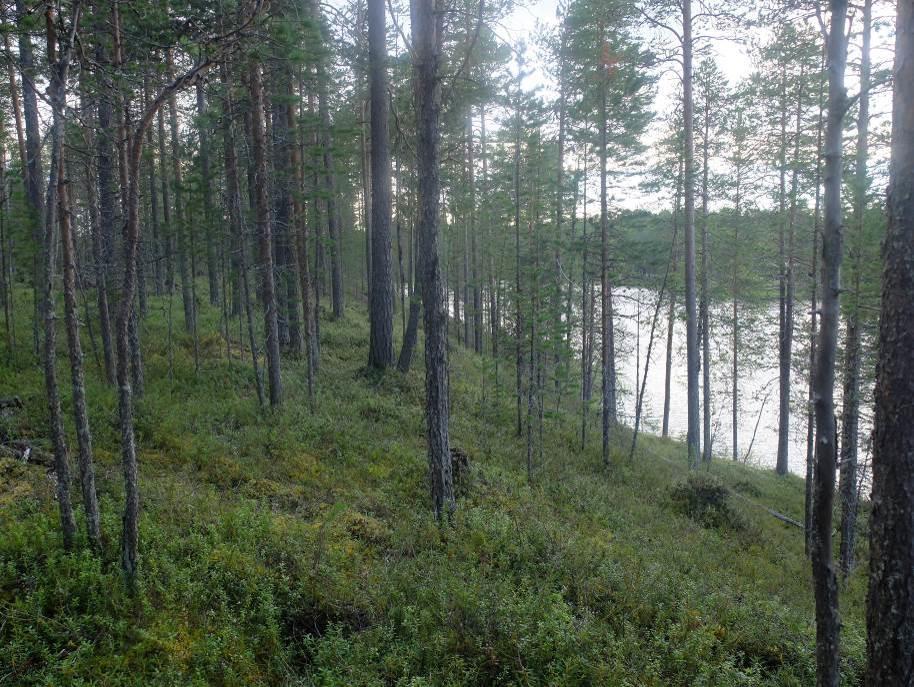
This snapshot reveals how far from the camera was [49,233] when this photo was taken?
5.30m

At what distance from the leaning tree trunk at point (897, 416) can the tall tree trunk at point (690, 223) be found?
12.0m

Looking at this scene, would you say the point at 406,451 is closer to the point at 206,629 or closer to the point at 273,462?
the point at 273,462

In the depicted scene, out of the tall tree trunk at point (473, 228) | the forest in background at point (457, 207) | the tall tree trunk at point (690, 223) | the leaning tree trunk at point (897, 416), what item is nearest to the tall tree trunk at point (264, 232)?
the forest in background at point (457, 207)

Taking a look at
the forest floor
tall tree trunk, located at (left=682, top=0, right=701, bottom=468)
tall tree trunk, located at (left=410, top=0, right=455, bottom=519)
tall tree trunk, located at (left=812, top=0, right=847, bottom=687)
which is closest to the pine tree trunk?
the forest floor

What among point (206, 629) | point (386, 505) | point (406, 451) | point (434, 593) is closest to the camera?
point (206, 629)

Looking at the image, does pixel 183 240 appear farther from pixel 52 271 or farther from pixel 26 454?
pixel 52 271

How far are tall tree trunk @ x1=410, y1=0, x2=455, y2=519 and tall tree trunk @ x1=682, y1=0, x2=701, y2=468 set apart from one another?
9.61 meters

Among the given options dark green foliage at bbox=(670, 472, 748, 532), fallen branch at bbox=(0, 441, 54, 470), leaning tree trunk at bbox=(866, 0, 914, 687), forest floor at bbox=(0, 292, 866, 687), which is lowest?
dark green foliage at bbox=(670, 472, 748, 532)

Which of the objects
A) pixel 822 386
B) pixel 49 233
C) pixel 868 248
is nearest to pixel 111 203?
pixel 49 233

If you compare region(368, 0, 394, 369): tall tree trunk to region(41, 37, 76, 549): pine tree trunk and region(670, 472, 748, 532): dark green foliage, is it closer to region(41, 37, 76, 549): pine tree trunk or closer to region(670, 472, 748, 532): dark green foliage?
region(670, 472, 748, 532): dark green foliage

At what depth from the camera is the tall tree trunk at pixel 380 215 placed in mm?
14914

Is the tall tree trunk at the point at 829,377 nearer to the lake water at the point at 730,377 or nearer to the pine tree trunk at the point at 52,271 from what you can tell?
the pine tree trunk at the point at 52,271

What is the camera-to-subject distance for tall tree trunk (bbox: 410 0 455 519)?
772 centimetres

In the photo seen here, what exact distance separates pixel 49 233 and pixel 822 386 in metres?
7.50
